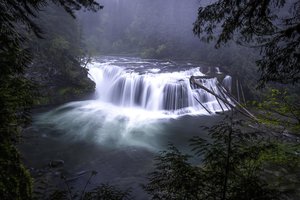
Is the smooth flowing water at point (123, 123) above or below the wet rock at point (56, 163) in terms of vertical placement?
above

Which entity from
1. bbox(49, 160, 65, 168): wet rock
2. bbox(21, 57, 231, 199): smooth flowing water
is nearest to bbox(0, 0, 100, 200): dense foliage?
bbox(21, 57, 231, 199): smooth flowing water

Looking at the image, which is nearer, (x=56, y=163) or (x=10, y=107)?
(x=10, y=107)

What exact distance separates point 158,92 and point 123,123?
5263 millimetres

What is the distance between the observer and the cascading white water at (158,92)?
66.3 feet

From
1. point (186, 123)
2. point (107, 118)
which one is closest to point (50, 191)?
point (107, 118)

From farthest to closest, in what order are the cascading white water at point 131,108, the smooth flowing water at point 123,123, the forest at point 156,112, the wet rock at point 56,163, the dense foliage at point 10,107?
the cascading white water at point 131,108
the smooth flowing water at point 123,123
the wet rock at point 56,163
the forest at point 156,112
the dense foliage at point 10,107

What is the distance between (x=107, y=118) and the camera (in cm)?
1803

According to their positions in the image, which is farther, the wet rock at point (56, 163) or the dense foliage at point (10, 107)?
the wet rock at point (56, 163)

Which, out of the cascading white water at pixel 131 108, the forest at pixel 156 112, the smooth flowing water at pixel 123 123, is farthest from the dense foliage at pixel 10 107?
the cascading white water at pixel 131 108

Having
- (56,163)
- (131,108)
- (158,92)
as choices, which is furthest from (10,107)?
(158,92)

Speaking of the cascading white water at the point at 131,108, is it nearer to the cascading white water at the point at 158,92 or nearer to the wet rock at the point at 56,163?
the cascading white water at the point at 158,92

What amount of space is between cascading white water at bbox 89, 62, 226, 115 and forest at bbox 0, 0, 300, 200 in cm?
A: 10

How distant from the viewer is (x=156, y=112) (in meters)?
19.7

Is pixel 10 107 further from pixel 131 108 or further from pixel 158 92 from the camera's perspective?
A: pixel 158 92
